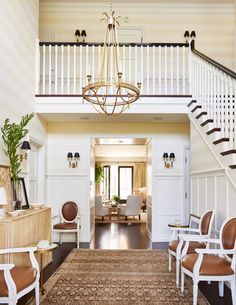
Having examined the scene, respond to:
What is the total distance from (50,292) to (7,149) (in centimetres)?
208

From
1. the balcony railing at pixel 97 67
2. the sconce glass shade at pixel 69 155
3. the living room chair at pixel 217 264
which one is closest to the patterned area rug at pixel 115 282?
the living room chair at pixel 217 264

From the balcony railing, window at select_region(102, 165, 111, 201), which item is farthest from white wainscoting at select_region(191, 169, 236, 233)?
window at select_region(102, 165, 111, 201)

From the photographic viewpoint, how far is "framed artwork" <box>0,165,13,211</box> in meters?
4.11

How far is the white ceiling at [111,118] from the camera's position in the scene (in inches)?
242

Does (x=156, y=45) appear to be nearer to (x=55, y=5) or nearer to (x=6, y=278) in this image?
(x=55, y=5)

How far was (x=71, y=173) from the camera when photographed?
6.97m

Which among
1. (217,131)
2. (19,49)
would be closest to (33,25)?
Answer: (19,49)

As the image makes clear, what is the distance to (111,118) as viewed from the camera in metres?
6.59

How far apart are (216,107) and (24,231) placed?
3.32 metres

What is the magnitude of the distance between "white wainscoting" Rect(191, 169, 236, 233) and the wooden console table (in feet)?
8.65

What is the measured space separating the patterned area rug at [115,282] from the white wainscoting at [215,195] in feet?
3.65

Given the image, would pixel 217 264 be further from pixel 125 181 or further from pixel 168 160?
pixel 125 181

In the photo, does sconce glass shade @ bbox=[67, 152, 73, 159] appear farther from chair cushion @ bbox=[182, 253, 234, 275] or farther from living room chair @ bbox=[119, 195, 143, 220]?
chair cushion @ bbox=[182, 253, 234, 275]

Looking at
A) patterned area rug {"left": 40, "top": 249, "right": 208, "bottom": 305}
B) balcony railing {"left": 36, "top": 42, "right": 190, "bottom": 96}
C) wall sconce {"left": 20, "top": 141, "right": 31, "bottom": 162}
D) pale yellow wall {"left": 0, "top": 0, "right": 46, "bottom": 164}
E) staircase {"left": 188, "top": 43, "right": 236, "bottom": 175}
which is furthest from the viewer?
balcony railing {"left": 36, "top": 42, "right": 190, "bottom": 96}
